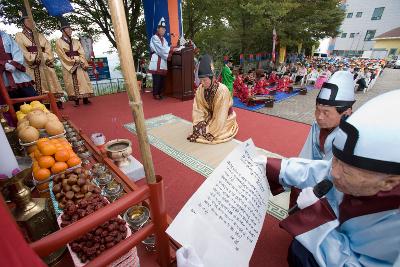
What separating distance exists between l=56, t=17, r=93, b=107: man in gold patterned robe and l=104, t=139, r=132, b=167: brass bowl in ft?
14.1

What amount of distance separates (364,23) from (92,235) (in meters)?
39.5

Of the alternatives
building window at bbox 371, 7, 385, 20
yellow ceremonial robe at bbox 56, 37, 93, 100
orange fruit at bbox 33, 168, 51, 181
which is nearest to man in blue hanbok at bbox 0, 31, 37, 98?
yellow ceremonial robe at bbox 56, 37, 93, 100

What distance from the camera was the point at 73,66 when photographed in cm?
582

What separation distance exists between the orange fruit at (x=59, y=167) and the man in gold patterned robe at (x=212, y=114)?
247cm

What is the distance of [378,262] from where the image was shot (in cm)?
103

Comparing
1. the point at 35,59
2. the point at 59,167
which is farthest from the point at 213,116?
the point at 35,59

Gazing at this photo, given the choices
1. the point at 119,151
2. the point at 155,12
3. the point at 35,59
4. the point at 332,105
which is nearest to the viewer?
the point at 332,105

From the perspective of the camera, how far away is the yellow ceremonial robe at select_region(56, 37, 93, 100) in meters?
5.69

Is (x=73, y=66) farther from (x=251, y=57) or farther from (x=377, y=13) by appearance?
(x=377, y=13)

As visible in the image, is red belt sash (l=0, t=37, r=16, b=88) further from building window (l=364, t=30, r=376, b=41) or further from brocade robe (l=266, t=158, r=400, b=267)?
building window (l=364, t=30, r=376, b=41)

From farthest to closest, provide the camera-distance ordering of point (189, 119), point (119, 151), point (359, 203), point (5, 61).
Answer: point (189, 119) → point (5, 61) → point (119, 151) → point (359, 203)

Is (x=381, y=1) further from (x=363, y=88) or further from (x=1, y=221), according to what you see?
(x=1, y=221)

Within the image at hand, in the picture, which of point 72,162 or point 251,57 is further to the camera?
point 251,57

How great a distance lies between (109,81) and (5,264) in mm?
10029
